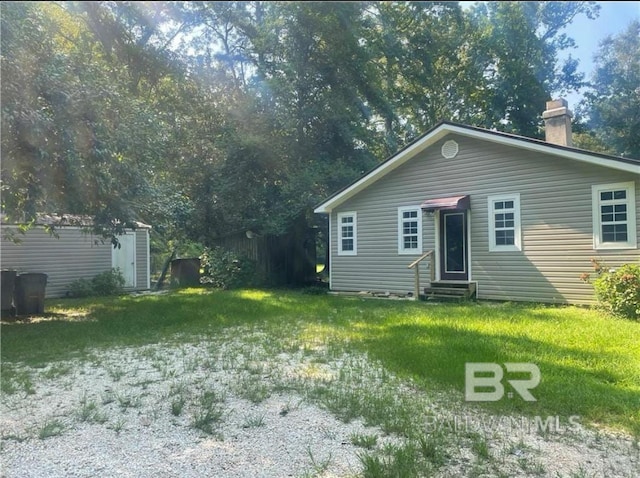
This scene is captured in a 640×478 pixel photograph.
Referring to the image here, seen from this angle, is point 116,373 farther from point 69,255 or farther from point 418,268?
point 69,255

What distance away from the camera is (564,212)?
9.60m

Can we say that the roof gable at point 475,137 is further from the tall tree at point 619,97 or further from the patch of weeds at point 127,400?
the tall tree at point 619,97

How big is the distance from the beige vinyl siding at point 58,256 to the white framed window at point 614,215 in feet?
41.2

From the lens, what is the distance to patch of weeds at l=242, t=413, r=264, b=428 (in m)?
3.48

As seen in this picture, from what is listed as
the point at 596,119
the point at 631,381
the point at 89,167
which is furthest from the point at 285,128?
the point at 596,119

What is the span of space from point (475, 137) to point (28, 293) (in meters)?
10.9

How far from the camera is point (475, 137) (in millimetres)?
10797

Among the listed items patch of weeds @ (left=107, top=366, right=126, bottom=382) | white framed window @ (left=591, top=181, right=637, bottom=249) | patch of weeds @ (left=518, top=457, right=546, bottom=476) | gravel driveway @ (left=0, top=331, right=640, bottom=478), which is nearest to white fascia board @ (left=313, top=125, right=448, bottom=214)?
white framed window @ (left=591, top=181, right=637, bottom=249)

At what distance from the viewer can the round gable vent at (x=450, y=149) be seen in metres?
11.3

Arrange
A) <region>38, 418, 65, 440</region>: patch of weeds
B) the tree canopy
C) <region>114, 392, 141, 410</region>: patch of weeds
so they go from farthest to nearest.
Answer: the tree canopy
<region>114, 392, 141, 410</region>: patch of weeds
<region>38, 418, 65, 440</region>: patch of weeds

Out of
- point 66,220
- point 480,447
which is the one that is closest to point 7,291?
point 66,220

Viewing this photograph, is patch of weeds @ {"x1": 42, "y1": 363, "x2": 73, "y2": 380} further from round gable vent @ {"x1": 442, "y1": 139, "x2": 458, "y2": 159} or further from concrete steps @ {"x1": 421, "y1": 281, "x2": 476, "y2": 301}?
round gable vent @ {"x1": 442, "y1": 139, "x2": 458, "y2": 159}

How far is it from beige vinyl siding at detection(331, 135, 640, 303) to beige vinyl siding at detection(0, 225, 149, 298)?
26.7ft

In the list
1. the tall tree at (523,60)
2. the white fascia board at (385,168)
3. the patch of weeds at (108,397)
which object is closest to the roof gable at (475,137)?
the white fascia board at (385,168)
